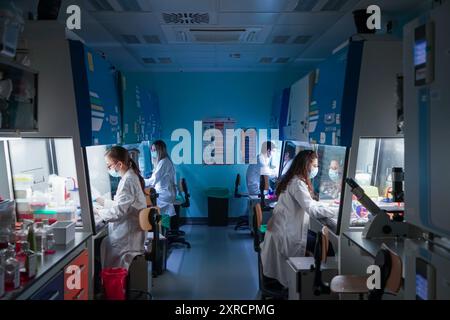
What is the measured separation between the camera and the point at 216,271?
480 centimetres

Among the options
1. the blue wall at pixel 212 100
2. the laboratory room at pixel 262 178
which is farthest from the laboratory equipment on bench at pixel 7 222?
the blue wall at pixel 212 100

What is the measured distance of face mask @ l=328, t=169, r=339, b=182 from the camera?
387 centimetres

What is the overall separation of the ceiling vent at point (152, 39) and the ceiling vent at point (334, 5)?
83.7 inches

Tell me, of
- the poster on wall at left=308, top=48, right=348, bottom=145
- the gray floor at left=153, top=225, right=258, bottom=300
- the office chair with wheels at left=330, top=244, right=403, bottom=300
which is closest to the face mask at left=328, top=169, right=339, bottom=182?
the poster on wall at left=308, top=48, right=348, bottom=145

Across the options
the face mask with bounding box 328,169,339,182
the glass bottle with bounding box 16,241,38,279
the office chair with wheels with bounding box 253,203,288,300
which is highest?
the face mask with bounding box 328,169,339,182

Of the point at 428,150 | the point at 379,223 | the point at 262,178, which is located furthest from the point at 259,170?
the point at 428,150

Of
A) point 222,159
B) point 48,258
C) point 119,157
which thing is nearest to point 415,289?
point 48,258

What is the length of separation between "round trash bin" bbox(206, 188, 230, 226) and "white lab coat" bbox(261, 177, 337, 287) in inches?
142

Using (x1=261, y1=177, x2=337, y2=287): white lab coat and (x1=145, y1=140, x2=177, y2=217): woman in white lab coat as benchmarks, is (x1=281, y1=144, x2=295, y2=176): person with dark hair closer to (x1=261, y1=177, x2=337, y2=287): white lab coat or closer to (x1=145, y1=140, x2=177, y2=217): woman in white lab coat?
(x1=145, y1=140, x2=177, y2=217): woman in white lab coat

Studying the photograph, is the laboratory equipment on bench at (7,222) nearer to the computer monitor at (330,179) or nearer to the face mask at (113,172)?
the face mask at (113,172)

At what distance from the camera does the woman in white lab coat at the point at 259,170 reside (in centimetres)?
682

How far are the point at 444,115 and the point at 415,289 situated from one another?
30.9 inches

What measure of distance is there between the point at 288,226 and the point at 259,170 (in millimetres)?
3301
